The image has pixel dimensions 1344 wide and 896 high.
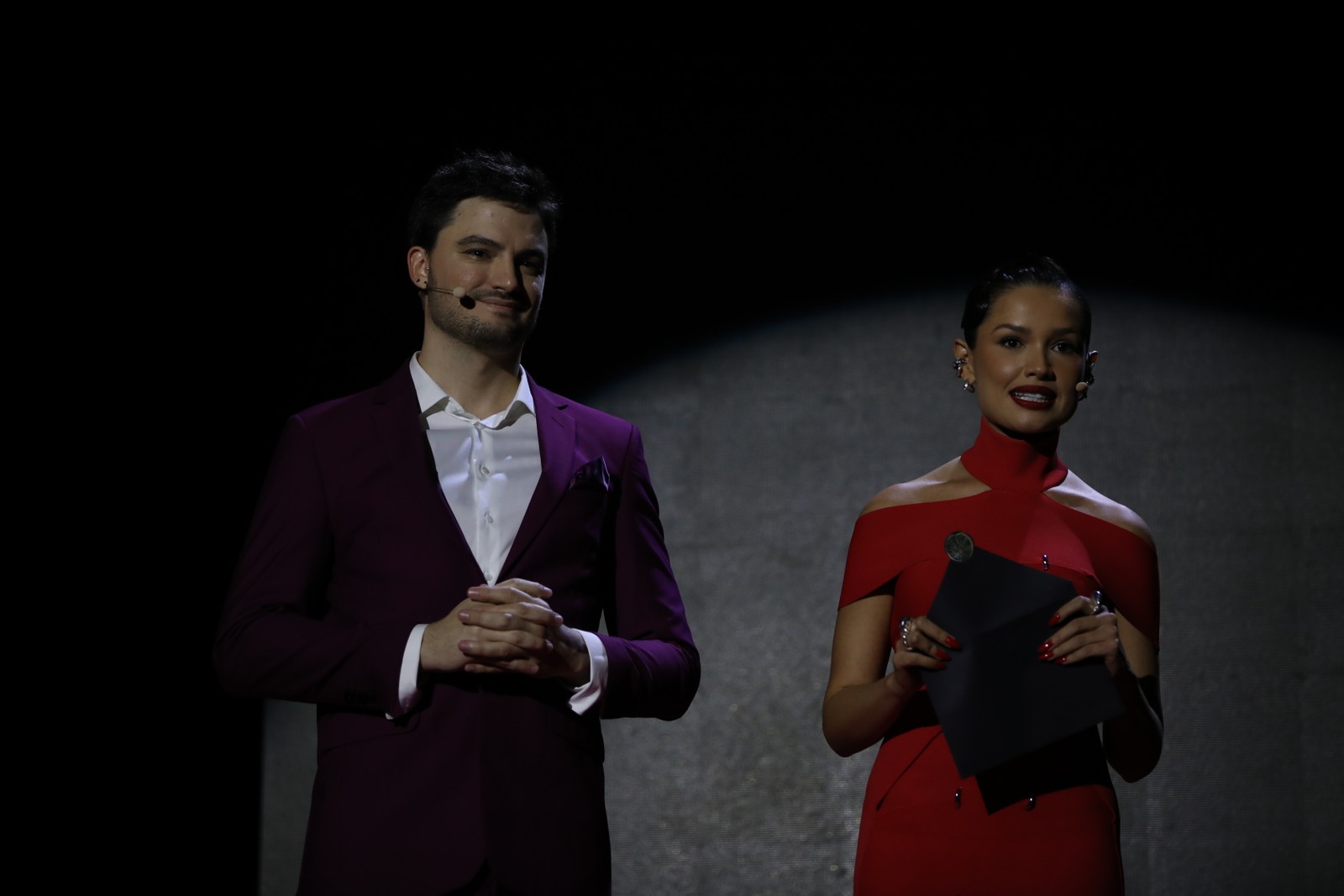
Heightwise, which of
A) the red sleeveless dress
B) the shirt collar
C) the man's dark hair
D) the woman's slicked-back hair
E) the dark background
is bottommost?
the red sleeveless dress

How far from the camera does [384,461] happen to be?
196 cm

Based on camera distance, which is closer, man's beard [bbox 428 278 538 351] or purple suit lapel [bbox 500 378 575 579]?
purple suit lapel [bbox 500 378 575 579]

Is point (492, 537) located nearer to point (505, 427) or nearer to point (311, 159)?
point (505, 427)

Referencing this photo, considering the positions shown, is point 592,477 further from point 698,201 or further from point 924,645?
point 698,201

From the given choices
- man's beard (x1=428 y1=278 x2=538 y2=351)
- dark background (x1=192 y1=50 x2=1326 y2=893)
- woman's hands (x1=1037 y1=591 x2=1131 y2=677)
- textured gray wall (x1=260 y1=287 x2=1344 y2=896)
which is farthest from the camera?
dark background (x1=192 y1=50 x2=1326 y2=893)

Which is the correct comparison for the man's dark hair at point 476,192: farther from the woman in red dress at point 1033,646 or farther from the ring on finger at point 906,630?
the ring on finger at point 906,630

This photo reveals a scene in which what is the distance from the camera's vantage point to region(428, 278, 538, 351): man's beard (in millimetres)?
2051

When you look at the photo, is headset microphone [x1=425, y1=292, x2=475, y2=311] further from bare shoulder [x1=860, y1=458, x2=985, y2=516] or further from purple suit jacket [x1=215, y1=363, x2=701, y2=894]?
bare shoulder [x1=860, y1=458, x2=985, y2=516]

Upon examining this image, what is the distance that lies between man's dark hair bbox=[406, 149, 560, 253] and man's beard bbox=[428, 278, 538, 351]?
12cm

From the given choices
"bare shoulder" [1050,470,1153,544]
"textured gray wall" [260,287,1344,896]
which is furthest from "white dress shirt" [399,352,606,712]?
"textured gray wall" [260,287,1344,896]

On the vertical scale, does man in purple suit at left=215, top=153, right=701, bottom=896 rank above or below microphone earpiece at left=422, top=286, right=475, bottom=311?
below

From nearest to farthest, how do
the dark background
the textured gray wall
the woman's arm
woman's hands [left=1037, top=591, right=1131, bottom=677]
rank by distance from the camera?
woman's hands [left=1037, top=591, right=1131, bottom=677] → the woman's arm → the textured gray wall → the dark background

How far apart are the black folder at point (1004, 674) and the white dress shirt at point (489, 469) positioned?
470 millimetres

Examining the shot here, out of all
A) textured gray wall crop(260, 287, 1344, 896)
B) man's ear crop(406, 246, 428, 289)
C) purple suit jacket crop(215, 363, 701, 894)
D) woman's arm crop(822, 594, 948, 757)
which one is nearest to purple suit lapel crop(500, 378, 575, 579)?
purple suit jacket crop(215, 363, 701, 894)
